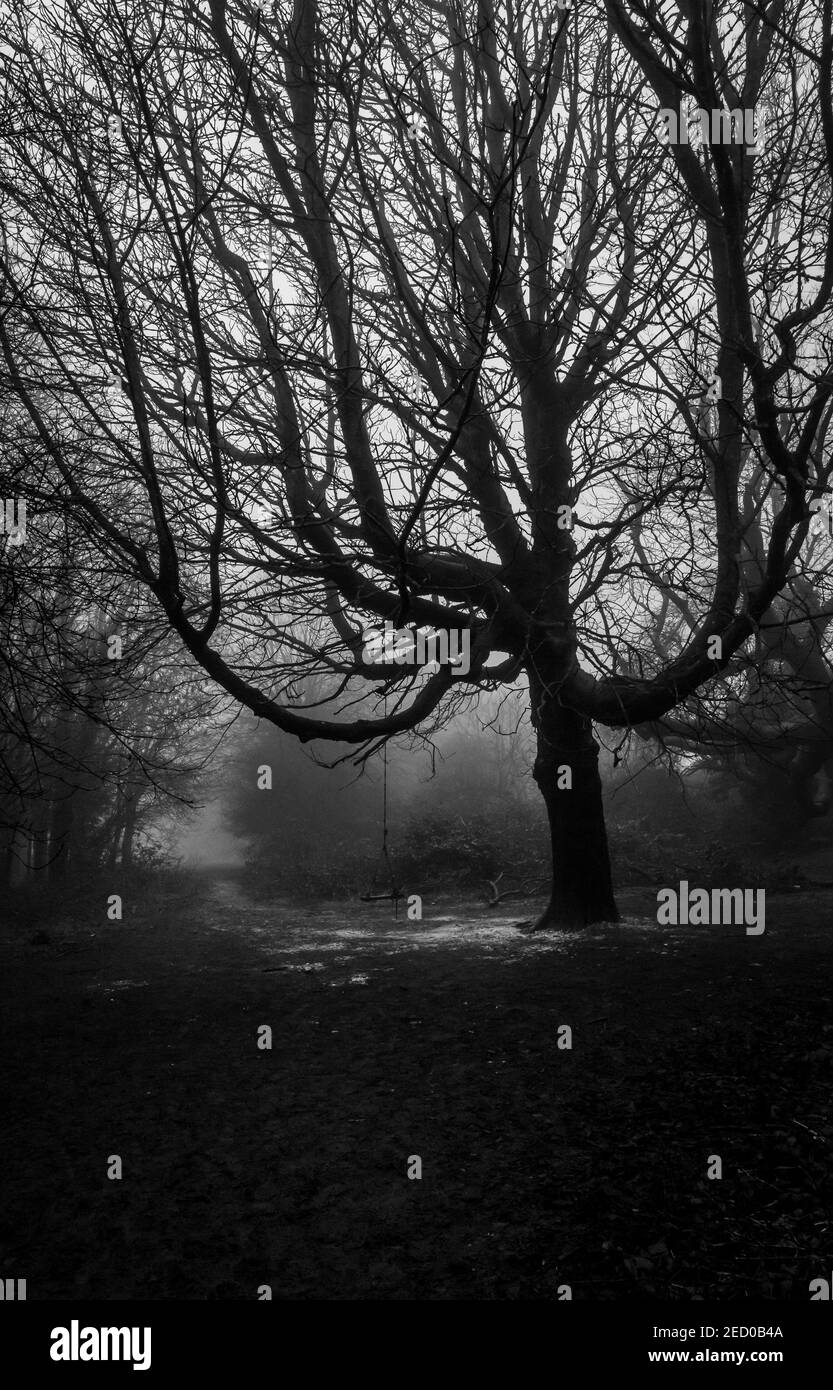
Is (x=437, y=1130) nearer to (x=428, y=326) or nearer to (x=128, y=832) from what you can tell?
(x=428, y=326)

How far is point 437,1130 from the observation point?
452 centimetres

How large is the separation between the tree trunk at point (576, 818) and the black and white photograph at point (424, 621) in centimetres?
5

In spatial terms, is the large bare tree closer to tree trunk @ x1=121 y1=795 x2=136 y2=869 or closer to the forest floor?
the forest floor

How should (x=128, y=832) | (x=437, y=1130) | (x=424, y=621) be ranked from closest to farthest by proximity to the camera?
(x=437, y=1130) → (x=424, y=621) → (x=128, y=832)

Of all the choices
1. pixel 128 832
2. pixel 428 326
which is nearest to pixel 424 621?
pixel 428 326

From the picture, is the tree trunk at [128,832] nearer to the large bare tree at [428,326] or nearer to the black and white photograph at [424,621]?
the black and white photograph at [424,621]

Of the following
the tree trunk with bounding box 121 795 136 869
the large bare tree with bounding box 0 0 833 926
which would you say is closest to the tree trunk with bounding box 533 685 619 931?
the large bare tree with bounding box 0 0 833 926

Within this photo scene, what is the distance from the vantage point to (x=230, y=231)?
28.1 ft

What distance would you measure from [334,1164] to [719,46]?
7.96 m

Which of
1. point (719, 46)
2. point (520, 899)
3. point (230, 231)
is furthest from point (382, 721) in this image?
point (520, 899)

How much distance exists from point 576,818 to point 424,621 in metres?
3.16

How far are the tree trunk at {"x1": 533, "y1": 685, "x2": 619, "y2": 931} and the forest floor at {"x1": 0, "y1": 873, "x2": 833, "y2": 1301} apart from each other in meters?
1.50

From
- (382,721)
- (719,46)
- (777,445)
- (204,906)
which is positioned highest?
(719,46)

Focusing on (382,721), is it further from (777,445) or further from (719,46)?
(719,46)
